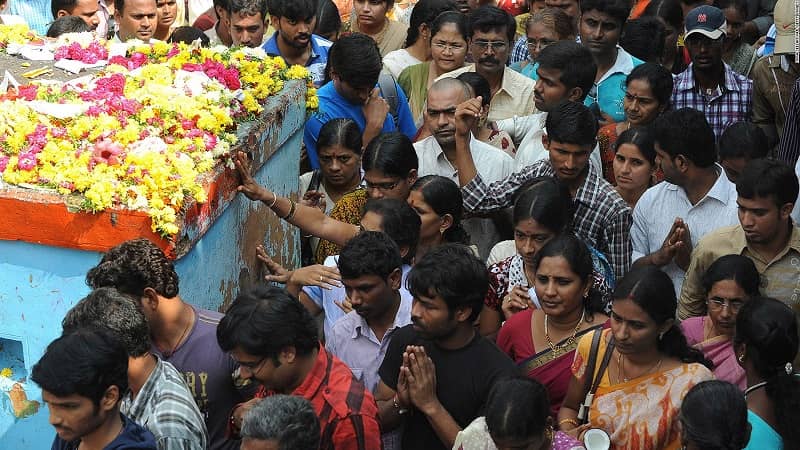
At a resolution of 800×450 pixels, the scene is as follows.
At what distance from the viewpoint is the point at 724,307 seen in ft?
17.0

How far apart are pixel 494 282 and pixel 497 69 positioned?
2.99 meters

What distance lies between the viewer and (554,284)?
17.0ft

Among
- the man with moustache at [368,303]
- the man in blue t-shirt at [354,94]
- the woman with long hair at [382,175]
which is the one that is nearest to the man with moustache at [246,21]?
the man in blue t-shirt at [354,94]

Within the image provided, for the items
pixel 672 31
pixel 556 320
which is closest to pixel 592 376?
pixel 556 320

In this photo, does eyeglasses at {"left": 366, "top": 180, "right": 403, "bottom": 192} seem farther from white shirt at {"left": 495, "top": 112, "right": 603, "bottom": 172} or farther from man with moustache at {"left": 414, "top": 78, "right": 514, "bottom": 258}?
white shirt at {"left": 495, "top": 112, "right": 603, "bottom": 172}

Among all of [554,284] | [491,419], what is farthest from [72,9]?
[491,419]

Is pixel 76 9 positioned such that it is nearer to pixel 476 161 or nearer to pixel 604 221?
pixel 476 161

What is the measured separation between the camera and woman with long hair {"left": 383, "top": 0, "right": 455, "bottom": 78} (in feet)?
31.5

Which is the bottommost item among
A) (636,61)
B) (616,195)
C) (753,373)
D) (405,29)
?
(405,29)

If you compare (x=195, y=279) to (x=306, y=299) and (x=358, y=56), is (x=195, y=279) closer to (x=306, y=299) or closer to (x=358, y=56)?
(x=306, y=299)

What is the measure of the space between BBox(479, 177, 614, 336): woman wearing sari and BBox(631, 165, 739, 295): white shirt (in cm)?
74

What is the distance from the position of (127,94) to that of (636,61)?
4318mm

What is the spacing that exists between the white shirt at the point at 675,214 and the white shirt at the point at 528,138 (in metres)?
0.55

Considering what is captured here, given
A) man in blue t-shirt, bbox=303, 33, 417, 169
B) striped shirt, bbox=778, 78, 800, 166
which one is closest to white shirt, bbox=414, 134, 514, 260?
man in blue t-shirt, bbox=303, 33, 417, 169
